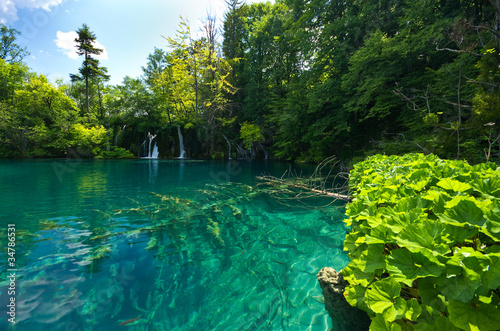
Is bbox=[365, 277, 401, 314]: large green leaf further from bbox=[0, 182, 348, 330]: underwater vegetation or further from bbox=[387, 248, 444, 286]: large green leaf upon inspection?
bbox=[0, 182, 348, 330]: underwater vegetation

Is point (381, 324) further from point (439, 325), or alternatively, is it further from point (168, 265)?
point (168, 265)

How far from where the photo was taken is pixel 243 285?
2574 mm

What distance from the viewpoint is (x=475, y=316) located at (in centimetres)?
66

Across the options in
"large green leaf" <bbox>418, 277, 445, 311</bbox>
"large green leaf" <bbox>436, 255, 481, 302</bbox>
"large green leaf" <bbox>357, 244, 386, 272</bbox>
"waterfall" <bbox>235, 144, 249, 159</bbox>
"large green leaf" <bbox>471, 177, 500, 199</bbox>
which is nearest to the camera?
"large green leaf" <bbox>436, 255, 481, 302</bbox>

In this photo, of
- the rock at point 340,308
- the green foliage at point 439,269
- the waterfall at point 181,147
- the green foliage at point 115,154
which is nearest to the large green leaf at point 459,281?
the green foliage at point 439,269

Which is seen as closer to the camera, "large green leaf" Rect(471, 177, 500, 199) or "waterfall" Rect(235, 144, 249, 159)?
"large green leaf" Rect(471, 177, 500, 199)

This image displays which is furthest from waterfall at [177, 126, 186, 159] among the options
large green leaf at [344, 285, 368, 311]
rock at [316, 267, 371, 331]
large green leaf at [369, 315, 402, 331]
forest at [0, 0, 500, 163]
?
large green leaf at [369, 315, 402, 331]

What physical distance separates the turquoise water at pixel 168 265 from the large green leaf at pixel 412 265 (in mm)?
1738

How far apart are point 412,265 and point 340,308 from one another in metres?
1.40

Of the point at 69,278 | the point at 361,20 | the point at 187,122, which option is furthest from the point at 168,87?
the point at 69,278

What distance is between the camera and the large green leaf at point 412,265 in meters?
0.70

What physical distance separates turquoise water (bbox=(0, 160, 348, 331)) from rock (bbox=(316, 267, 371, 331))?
0.25 m

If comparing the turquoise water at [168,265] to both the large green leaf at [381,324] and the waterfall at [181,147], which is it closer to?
the large green leaf at [381,324]

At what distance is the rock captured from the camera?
1675mm
